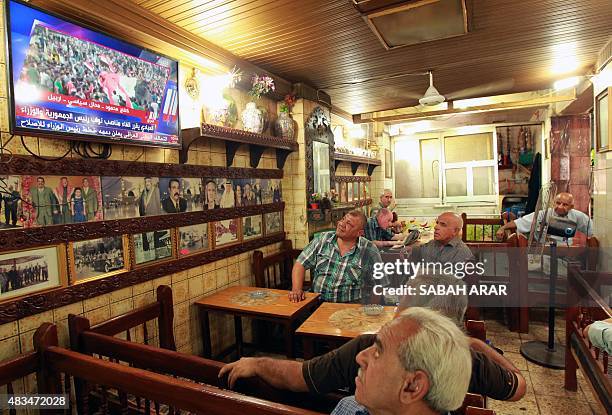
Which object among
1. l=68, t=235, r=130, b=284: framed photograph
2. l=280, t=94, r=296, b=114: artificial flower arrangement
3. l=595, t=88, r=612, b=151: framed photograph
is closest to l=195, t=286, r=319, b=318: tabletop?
l=68, t=235, r=130, b=284: framed photograph

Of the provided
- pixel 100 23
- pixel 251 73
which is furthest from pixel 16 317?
pixel 251 73

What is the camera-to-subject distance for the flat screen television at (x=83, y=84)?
6.04 feet

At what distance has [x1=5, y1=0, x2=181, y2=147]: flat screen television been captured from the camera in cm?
184

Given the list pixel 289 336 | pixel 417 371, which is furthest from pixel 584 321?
pixel 417 371

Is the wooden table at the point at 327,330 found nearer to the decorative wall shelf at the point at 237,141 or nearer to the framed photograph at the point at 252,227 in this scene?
the framed photograph at the point at 252,227

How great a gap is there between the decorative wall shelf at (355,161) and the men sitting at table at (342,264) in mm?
2380

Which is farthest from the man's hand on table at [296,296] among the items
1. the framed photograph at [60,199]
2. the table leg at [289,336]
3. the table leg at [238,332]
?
the framed photograph at [60,199]

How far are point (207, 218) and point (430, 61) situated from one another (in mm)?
2890

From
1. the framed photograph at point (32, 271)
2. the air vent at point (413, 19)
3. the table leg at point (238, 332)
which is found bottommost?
the table leg at point (238, 332)

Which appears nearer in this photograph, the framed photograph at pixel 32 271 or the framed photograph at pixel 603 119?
the framed photograph at pixel 32 271

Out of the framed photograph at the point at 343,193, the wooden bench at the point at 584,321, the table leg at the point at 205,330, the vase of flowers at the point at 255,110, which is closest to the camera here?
the wooden bench at the point at 584,321

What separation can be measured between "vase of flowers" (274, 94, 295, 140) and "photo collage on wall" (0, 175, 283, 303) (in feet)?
3.00

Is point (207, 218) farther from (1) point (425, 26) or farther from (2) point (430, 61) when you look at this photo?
(2) point (430, 61)

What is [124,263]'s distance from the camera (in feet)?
8.29
